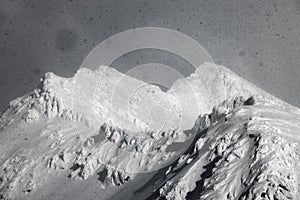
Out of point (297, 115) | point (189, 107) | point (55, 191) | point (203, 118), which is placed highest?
point (189, 107)

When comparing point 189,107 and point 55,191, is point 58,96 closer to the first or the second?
point 55,191

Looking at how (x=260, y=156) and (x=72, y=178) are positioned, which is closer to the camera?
(x=260, y=156)

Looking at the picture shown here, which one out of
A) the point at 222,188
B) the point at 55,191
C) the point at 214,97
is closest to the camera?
the point at 222,188

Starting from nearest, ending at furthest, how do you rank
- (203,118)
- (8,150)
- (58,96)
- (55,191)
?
(203,118), (55,191), (8,150), (58,96)

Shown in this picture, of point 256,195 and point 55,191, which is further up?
point 55,191

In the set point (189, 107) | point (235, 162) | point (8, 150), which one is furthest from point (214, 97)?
point (235, 162)

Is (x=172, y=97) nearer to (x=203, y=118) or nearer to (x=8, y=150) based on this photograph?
(x=8, y=150)
